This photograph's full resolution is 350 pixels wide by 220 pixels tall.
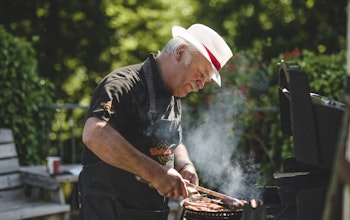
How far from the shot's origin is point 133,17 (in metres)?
10.8

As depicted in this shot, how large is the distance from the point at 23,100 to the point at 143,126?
127 inches

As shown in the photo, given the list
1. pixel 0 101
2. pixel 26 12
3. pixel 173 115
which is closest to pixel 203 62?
pixel 173 115

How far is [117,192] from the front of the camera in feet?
10.4

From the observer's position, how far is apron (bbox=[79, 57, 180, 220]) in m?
3.15

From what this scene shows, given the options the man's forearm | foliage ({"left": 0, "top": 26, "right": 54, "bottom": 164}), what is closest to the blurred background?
foliage ({"left": 0, "top": 26, "right": 54, "bottom": 164})

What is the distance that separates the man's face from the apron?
0.17 metres

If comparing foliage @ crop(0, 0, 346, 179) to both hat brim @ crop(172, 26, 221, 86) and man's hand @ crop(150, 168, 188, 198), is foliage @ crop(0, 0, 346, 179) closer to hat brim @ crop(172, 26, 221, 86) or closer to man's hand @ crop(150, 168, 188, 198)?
hat brim @ crop(172, 26, 221, 86)

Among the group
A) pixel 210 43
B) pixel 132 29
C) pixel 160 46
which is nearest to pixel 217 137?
pixel 210 43

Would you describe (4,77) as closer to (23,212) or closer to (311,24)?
(23,212)

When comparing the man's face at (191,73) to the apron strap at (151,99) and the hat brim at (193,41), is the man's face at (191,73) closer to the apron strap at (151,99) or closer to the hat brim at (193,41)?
the hat brim at (193,41)

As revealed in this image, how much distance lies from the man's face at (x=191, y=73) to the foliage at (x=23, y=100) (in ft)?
10.0

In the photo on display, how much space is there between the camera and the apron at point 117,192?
3.15m

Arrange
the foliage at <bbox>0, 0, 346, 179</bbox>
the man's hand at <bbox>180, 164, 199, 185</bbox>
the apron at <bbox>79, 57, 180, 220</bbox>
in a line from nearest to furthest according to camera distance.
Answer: the apron at <bbox>79, 57, 180, 220</bbox>, the man's hand at <bbox>180, 164, 199, 185</bbox>, the foliage at <bbox>0, 0, 346, 179</bbox>

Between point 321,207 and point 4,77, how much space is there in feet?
13.7
